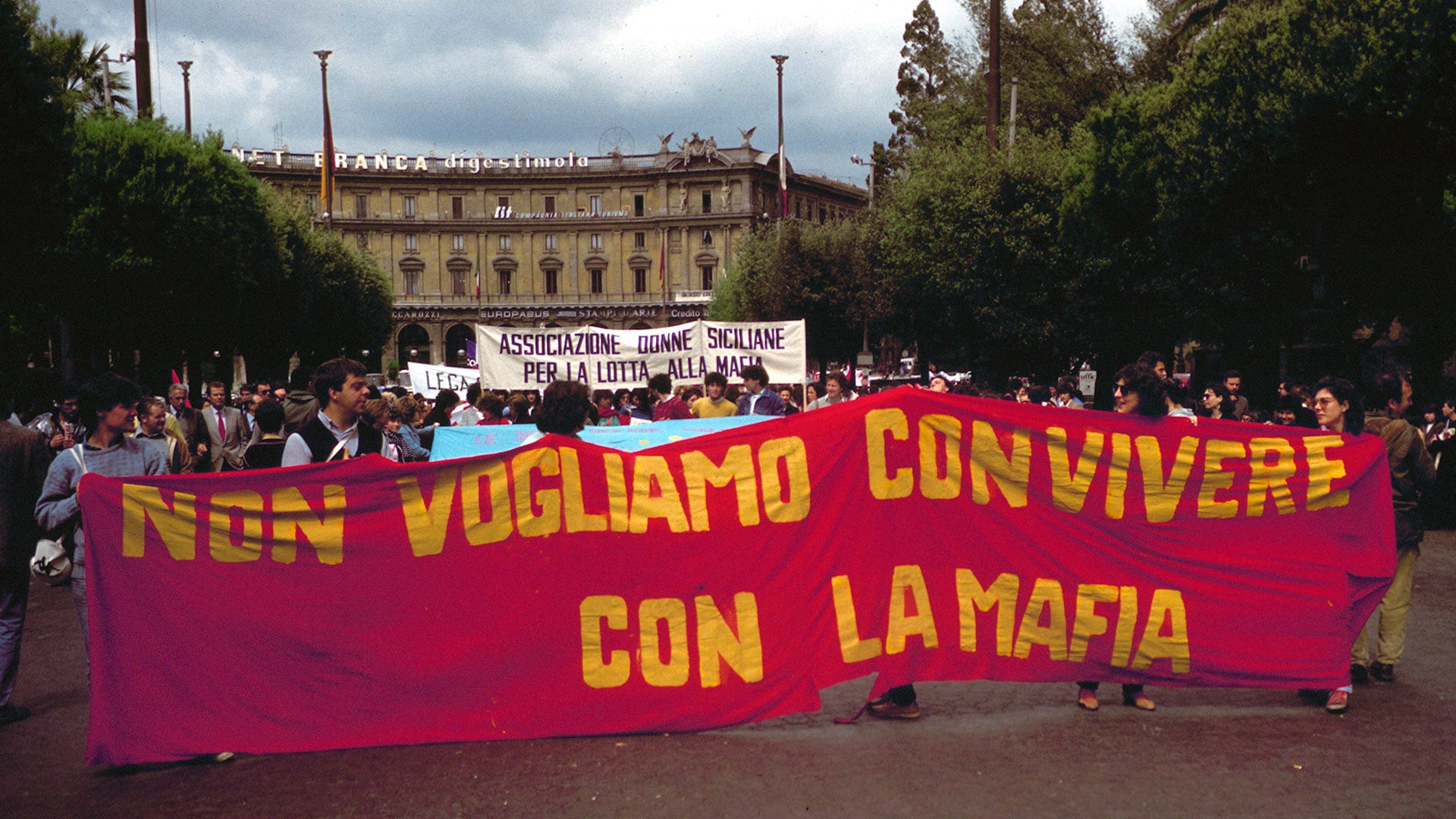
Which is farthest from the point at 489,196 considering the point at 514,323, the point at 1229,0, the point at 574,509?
the point at 574,509

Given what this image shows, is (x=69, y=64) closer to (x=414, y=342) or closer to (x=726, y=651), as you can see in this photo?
(x=726, y=651)

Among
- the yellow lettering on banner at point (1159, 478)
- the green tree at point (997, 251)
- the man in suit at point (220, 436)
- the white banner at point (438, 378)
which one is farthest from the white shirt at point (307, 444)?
the green tree at point (997, 251)

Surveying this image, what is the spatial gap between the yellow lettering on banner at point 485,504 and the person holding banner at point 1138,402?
296cm

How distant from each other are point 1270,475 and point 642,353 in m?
8.99

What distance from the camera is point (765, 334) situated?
47.4 feet

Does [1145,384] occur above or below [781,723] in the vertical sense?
above

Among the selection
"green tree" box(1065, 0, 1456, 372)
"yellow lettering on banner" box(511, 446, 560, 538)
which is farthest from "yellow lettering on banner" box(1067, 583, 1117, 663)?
"green tree" box(1065, 0, 1456, 372)

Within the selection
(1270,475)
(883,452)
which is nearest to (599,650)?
(883,452)

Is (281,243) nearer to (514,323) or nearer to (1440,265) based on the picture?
(1440,265)

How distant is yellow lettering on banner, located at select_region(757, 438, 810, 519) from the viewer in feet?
18.7

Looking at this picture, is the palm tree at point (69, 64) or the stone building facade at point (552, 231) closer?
the palm tree at point (69, 64)

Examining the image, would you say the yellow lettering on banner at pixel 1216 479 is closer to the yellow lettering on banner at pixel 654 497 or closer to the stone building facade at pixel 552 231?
the yellow lettering on banner at pixel 654 497

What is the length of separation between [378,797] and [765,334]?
10.2 metres

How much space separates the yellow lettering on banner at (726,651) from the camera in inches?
219
